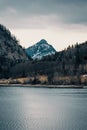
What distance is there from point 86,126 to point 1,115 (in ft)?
122

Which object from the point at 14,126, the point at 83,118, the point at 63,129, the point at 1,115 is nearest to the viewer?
the point at 63,129

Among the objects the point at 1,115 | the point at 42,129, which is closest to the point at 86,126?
the point at 42,129

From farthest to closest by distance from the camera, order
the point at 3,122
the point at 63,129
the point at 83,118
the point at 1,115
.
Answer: the point at 1,115 → the point at 83,118 → the point at 3,122 → the point at 63,129

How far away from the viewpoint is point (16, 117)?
431 ft

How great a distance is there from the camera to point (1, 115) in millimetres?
136375

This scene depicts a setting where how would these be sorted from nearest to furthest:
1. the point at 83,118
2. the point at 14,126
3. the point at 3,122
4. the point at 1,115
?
1. the point at 14,126
2. the point at 3,122
3. the point at 83,118
4. the point at 1,115

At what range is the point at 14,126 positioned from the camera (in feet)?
363

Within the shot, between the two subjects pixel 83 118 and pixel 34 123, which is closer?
pixel 34 123

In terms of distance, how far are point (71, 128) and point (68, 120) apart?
16.0 m

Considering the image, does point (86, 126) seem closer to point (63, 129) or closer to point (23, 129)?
point (63, 129)

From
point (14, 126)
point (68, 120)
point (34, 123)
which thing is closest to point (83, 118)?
point (68, 120)

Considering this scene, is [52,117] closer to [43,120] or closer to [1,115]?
[43,120]

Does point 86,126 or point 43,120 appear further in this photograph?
point 43,120

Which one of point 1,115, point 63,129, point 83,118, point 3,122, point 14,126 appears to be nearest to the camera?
point 63,129
